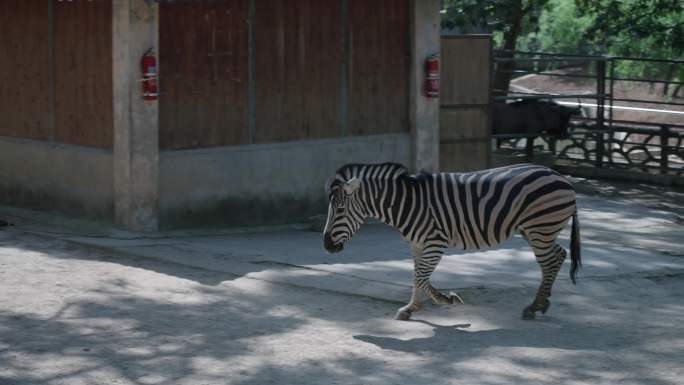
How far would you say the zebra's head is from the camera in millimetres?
9008

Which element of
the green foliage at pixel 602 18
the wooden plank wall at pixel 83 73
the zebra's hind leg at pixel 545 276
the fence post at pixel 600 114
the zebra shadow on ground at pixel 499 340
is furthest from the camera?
the green foliage at pixel 602 18

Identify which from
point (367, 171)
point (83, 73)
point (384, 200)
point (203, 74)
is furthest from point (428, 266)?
point (83, 73)

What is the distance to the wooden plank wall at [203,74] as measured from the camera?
39.5 ft

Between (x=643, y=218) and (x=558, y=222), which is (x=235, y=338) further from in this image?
(x=643, y=218)

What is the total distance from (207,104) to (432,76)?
303 cm

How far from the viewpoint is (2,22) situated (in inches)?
530

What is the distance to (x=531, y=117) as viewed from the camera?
17.8 meters

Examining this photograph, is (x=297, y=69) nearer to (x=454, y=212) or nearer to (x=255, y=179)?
(x=255, y=179)

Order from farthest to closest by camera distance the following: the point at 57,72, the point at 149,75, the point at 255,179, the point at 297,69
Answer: the point at 297,69 < the point at 255,179 < the point at 57,72 < the point at 149,75

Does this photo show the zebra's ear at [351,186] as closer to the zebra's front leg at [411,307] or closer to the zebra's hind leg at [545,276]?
the zebra's front leg at [411,307]

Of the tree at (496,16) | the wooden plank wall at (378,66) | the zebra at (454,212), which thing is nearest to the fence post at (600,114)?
the tree at (496,16)

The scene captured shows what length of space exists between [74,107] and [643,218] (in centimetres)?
718

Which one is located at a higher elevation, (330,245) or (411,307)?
(330,245)

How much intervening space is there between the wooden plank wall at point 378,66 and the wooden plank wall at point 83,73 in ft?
9.97
